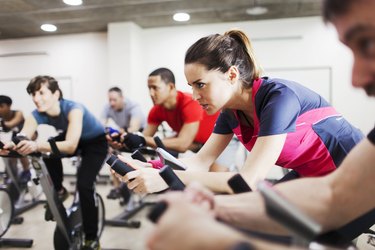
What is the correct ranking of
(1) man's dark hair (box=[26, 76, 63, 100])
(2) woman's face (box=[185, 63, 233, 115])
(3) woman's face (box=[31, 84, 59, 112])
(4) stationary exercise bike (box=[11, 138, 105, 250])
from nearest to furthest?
(2) woman's face (box=[185, 63, 233, 115]) → (1) man's dark hair (box=[26, 76, 63, 100]) → (3) woman's face (box=[31, 84, 59, 112]) → (4) stationary exercise bike (box=[11, 138, 105, 250])

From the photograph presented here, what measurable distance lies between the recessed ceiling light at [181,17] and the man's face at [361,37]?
413 cm

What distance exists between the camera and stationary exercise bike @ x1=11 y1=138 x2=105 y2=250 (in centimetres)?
205

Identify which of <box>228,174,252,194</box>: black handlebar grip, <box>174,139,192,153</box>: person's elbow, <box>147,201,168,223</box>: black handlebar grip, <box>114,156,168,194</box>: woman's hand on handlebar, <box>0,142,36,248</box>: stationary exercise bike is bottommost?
<box>0,142,36,248</box>: stationary exercise bike

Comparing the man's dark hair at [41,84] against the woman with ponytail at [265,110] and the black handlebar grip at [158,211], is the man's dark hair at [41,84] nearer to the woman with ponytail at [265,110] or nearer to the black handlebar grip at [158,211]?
the woman with ponytail at [265,110]

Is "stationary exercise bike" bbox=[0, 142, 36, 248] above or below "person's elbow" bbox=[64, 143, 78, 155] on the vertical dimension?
below

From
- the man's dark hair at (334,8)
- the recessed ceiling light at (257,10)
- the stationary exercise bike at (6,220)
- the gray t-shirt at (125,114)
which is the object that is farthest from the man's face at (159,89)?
the recessed ceiling light at (257,10)

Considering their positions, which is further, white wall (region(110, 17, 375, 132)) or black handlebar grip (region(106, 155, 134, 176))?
white wall (region(110, 17, 375, 132))

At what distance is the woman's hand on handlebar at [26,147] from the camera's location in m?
1.83

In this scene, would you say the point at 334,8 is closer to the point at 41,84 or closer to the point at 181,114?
the point at 41,84

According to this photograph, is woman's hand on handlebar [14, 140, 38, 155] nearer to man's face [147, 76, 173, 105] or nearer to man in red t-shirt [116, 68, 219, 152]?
man in red t-shirt [116, 68, 219, 152]

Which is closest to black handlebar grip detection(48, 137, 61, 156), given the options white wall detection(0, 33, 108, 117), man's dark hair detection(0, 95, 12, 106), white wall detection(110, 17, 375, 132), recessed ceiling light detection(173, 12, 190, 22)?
white wall detection(0, 33, 108, 117)

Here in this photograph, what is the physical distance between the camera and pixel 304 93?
109 cm

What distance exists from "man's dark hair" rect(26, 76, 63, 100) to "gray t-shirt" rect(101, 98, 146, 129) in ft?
5.55

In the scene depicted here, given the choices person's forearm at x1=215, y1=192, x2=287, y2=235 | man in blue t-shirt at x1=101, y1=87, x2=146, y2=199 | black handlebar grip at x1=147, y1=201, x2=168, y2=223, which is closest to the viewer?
black handlebar grip at x1=147, y1=201, x2=168, y2=223
